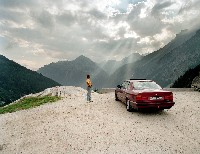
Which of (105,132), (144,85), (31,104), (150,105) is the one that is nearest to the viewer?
(105,132)

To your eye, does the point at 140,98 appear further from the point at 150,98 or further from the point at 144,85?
the point at 144,85

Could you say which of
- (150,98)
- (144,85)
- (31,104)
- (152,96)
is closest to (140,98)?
(150,98)

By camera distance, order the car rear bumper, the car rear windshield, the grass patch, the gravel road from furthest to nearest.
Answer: the grass patch < the car rear windshield < the car rear bumper < the gravel road

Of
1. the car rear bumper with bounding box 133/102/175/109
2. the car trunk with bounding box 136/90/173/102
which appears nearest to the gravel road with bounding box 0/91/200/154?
the car rear bumper with bounding box 133/102/175/109

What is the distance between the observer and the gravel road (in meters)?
8.50

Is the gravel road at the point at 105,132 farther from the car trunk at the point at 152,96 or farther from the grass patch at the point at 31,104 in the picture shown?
the grass patch at the point at 31,104

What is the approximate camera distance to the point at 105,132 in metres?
10.1

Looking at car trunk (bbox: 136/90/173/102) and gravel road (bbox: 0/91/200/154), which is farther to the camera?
car trunk (bbox: 136/90/173/102)

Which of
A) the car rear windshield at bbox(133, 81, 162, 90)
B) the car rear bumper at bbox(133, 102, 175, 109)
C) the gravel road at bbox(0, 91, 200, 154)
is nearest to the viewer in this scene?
the gravel road at bbox(0, 91, 200, 154)

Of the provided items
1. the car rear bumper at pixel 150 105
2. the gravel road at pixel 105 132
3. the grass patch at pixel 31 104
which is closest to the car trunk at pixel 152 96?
the car rear bumper at pixel 150 105

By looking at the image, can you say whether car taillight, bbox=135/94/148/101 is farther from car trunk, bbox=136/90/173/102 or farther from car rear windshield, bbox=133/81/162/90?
car rear windshield, bbox=133/81/162/90

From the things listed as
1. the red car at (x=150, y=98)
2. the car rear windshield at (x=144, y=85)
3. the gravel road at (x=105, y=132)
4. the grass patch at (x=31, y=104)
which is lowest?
the gravel road at (x=105, y=132)

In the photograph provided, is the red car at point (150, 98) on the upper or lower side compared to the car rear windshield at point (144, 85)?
lower

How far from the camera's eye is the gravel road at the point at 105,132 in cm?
850
